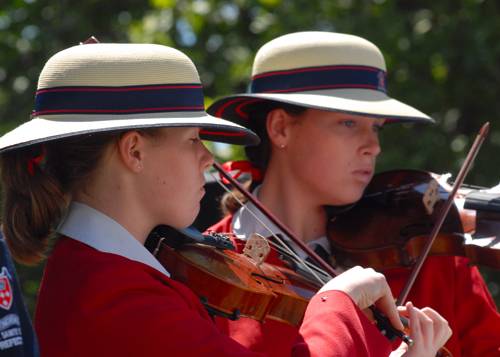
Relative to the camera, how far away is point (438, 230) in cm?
284

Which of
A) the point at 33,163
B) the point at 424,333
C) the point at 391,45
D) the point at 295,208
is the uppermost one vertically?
the point at 33,163

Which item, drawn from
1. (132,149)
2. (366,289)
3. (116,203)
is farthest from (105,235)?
(366,289)

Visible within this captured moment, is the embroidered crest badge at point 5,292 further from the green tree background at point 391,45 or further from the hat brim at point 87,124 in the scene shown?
the green tree background at point 391,45

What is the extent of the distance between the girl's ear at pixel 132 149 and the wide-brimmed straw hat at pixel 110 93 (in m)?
0.05

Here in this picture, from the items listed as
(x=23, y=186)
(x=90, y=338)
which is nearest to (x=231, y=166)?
(x=23, y=186)

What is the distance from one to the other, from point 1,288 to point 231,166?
63.6 inches

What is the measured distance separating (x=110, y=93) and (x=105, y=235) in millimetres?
290

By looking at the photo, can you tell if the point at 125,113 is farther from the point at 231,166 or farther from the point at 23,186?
the point at 231,166

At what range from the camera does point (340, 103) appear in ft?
9.52

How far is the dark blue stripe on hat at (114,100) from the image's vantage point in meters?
2.09

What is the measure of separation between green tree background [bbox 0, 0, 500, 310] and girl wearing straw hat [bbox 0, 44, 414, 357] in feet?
10.1

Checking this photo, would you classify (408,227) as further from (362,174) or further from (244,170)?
(244,170)

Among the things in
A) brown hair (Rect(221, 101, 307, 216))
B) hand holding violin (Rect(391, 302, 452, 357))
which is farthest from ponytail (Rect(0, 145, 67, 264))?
brown hair (Rect(221, 101, 307, 216))

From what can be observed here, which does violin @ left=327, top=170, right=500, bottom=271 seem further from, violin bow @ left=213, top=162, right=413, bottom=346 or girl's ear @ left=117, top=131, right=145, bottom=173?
girl's ear @ left=117, top=131, right=145, bottom=173
